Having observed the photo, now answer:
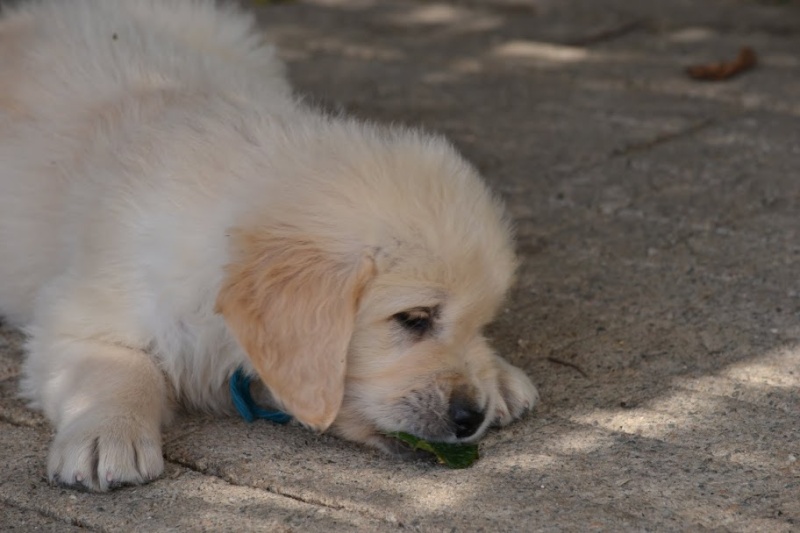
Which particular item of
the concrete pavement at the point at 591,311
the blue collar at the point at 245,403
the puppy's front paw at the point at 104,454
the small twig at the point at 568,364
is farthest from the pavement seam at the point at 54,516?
the small twig at the point at 568,364

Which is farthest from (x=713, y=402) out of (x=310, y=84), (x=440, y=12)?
(x=440, y=12)

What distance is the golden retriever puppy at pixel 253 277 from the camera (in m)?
3.15

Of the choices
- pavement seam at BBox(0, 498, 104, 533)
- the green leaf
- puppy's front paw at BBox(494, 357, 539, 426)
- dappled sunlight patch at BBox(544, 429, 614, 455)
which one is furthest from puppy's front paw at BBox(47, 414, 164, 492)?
dappled sunlight patch at BBox(544, 429, 614, 455)

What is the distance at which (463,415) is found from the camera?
3275mm

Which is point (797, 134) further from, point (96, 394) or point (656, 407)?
point (96, 394)

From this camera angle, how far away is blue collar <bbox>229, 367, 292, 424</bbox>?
3543 mm

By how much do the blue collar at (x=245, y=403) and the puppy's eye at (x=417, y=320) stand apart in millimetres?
502

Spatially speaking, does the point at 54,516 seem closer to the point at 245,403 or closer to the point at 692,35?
the point at 245,403

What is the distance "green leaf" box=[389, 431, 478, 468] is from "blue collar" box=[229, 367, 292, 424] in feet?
1.29

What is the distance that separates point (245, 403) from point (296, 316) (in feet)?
1.76

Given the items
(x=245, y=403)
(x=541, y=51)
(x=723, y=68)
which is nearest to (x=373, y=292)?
(x=245, y=403)

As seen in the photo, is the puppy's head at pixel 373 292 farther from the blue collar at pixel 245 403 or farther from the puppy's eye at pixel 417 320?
the blue collar at pixel 245 403

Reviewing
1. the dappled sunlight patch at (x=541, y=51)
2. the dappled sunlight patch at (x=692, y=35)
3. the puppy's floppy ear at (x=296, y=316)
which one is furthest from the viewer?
the dappled sunlight patch at (x=692, y=35)

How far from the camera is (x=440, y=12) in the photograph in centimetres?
859
